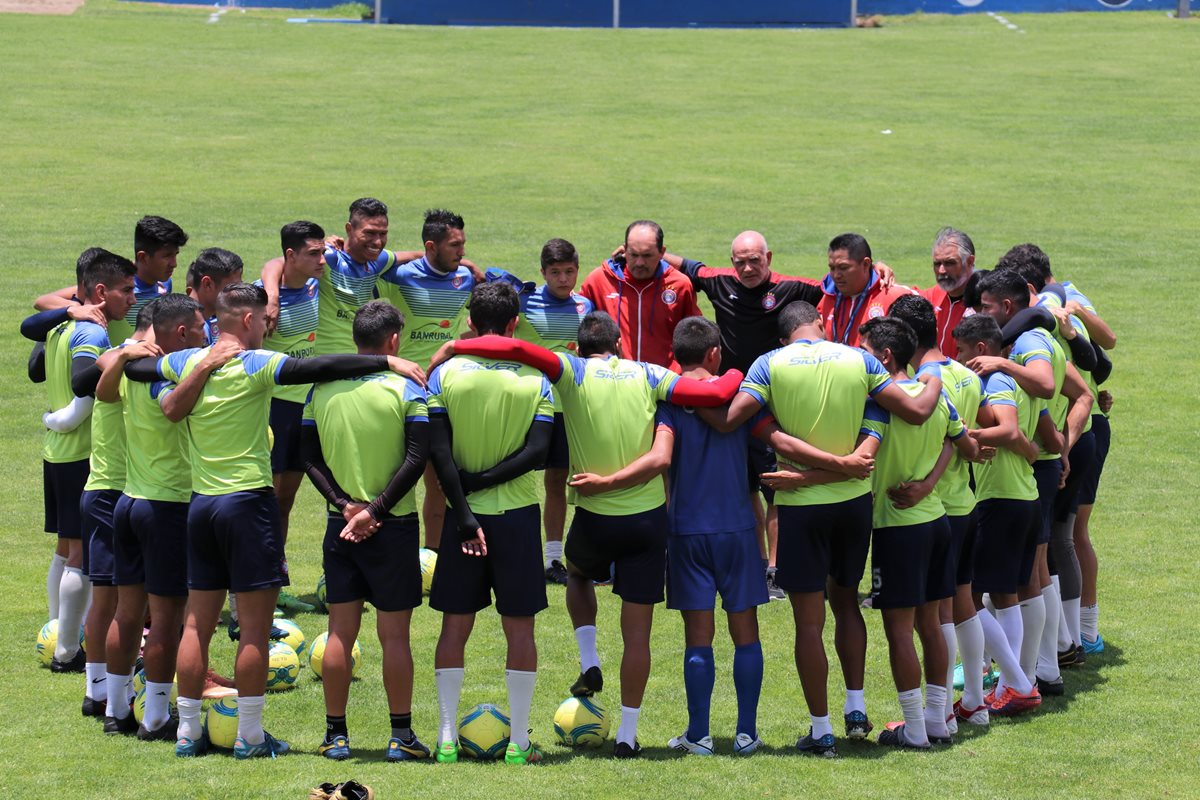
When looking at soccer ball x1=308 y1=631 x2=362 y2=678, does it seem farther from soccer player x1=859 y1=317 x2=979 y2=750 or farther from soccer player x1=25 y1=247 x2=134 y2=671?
soccer player x1=859 y1=317 x2=979 y2=750

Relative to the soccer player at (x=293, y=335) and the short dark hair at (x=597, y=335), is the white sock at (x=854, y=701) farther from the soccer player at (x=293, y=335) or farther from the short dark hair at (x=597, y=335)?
the soccer player at (x=293, y=335)

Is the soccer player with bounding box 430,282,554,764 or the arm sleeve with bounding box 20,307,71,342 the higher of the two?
the arm sleeve with bounding box 20,307,71,342

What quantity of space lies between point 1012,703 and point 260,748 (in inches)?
190

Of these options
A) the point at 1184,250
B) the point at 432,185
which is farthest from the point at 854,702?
the point at 432,185

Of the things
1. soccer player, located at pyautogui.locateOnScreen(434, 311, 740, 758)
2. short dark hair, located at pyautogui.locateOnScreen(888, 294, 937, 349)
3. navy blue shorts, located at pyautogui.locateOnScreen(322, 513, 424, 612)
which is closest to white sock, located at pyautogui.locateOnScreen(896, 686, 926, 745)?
soccer player, located at pyautogui.locateOnScreen(434, 311, 740, 758)

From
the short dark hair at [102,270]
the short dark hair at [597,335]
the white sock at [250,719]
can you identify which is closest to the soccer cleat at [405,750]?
the white sock at [250,719]

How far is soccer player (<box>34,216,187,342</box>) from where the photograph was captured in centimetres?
1000

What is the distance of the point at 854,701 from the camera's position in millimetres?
8719

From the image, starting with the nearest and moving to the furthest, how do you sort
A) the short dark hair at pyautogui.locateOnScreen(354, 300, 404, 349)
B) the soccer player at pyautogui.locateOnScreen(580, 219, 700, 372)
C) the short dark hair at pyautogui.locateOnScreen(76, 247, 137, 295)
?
the short dark hair at pyautogui.locateOnScreen(354, 300, 404, 349) → the short dark hair at pyautogui.locateOnScreen(76, 247, 137, 295) → the soccer player at pyautogui.locateOnScreen(580, 219, 700, 372)

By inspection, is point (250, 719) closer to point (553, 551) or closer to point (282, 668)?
point (282, 668)

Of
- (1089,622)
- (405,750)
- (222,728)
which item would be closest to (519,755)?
(405,750)

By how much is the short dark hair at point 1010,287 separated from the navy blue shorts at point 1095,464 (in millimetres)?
1509

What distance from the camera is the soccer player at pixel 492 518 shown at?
8.25m

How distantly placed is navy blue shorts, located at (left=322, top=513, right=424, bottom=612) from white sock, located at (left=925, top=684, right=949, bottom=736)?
10.6 ft
